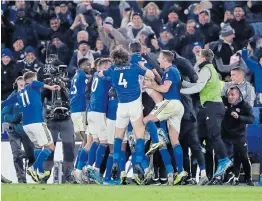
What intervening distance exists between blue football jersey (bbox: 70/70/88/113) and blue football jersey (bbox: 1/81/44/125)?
1.99 ft

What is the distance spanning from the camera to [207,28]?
19312 mm

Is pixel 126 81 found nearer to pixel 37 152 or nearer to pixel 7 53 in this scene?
pixel 37 152

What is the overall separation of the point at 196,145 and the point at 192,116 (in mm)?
500

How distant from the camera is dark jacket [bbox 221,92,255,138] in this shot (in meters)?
15.9

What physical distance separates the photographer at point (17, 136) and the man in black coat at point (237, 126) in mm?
3646

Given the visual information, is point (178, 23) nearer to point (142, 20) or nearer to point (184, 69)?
point (142, 20)

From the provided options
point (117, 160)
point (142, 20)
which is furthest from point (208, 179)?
point (142, 20)

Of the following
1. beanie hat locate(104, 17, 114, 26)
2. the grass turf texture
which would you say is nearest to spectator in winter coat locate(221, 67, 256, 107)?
the grass turf texture

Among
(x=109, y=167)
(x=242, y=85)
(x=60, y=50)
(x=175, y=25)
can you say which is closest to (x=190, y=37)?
(x=175, y=25)

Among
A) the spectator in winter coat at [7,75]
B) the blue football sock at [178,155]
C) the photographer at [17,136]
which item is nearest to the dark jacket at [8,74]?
the spectator in winter coat at [7,75]

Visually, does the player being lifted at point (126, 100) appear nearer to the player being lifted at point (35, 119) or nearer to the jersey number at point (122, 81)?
the jersey number at point (122, 81)

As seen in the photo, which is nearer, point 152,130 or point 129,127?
point 152,130

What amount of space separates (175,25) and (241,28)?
135 centimetres

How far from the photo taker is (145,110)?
1634 centimetres
